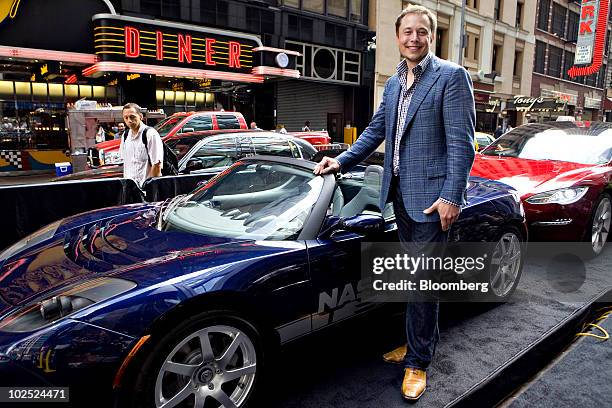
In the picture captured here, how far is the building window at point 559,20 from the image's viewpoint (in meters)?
35.7

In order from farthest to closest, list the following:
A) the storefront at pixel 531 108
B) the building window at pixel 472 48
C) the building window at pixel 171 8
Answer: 1. the storefront at pixel 531 108
2. the building window at pixel 472 48
3. the building window at pixel 171 8

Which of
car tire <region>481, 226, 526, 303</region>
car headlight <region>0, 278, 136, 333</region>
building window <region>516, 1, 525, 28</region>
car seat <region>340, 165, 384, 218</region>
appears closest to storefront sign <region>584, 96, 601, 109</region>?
building window <region>516, 1, 525, 28</region>

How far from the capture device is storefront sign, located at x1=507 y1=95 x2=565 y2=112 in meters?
28.4

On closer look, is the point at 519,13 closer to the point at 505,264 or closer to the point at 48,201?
the point at 505,264

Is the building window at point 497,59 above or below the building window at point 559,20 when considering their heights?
below

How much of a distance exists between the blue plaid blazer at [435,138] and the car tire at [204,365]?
1126mm

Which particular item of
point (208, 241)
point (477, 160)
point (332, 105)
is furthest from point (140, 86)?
point (208, 241)

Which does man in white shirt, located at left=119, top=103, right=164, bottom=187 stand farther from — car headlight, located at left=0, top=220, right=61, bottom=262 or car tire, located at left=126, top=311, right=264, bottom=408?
car tire, located at left=126, top=311, right=264, bottom=408

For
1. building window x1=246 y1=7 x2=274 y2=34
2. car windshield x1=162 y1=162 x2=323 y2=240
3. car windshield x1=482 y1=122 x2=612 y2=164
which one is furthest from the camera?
building window x1=246 y1=7 x2=274 y2=34

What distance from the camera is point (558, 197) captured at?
4.65m

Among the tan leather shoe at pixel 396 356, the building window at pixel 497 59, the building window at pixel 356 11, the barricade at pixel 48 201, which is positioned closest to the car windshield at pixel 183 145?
the barricade at pixel 48 201

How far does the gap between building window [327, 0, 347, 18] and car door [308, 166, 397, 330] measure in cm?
2073

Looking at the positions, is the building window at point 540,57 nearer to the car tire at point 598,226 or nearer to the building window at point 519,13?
the building window at point 519,13

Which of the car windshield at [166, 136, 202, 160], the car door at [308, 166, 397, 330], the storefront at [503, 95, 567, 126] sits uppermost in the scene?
the storefront at [503, 95, 567, 126]
